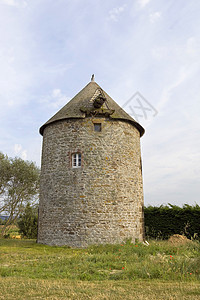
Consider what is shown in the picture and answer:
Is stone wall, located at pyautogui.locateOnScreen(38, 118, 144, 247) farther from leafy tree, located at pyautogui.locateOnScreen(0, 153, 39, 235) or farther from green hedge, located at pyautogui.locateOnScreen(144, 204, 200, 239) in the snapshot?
leafy tree, located at pyautogui.locateOnScreen(0, 153, 39, 235)

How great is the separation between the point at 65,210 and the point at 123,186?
304 centimetres

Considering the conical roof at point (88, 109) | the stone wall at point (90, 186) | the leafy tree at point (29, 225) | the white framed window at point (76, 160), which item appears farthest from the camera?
the leafy tree at point (29, 225)

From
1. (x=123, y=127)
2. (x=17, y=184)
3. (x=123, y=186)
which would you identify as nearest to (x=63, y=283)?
(x=123, y=186)

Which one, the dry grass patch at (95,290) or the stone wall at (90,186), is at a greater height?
the stone wall at (90,186)

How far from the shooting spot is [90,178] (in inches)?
475

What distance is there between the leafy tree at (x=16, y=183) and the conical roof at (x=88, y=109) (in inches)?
305

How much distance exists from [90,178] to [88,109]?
11.7 ft

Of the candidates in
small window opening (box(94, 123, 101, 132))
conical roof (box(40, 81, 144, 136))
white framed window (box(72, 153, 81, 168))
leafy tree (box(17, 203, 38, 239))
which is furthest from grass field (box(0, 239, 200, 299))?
leafy tree (box(17, 203, 38, 239))

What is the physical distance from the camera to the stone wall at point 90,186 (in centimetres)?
1159

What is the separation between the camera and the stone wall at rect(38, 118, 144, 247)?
11.6 m

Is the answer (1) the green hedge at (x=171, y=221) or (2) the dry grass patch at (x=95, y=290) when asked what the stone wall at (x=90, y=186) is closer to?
(1) the green hedge at (x=171, y=221)

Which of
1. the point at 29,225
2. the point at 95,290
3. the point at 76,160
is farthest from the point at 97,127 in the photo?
the point at 29,225

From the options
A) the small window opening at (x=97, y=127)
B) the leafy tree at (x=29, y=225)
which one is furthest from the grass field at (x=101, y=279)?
the leafy tree at (x=29, y=225)

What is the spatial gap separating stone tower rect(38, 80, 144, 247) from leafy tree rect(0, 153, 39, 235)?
8.78 metres
